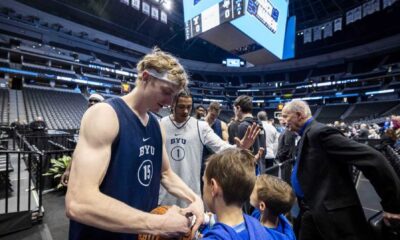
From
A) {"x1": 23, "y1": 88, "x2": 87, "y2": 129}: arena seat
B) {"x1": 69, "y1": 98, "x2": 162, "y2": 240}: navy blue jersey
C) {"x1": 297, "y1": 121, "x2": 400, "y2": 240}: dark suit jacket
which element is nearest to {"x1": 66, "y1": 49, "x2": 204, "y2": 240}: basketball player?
{"x1": 69, "y1": 98, "x2": 162, "y2": 240}: navy blue jersey

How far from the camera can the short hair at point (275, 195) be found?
6.27 feet

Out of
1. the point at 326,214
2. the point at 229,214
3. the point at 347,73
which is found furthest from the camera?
the point at 347,73

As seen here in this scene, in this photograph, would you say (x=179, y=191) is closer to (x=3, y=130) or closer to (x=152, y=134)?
(x=152, y=134)

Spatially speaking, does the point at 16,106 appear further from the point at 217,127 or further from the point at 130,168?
the point at 130,168

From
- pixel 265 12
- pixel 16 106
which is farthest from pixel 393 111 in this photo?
pixel 16 106

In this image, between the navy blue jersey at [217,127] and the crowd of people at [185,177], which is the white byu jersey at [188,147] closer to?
the crowd of people at [185,177]

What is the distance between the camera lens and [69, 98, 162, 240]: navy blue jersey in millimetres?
1225

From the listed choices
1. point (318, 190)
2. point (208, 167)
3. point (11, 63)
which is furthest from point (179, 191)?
point (11, 63)

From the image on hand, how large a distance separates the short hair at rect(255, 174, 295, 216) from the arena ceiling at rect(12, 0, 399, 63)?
33983 millimetres

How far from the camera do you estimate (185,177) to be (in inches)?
100

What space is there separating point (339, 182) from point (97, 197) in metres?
2.06

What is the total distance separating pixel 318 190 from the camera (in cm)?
217

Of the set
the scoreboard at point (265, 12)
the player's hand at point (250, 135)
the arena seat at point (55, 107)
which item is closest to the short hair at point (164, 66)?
the player's hand at point (250, 135)

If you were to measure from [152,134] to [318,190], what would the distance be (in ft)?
5.49
